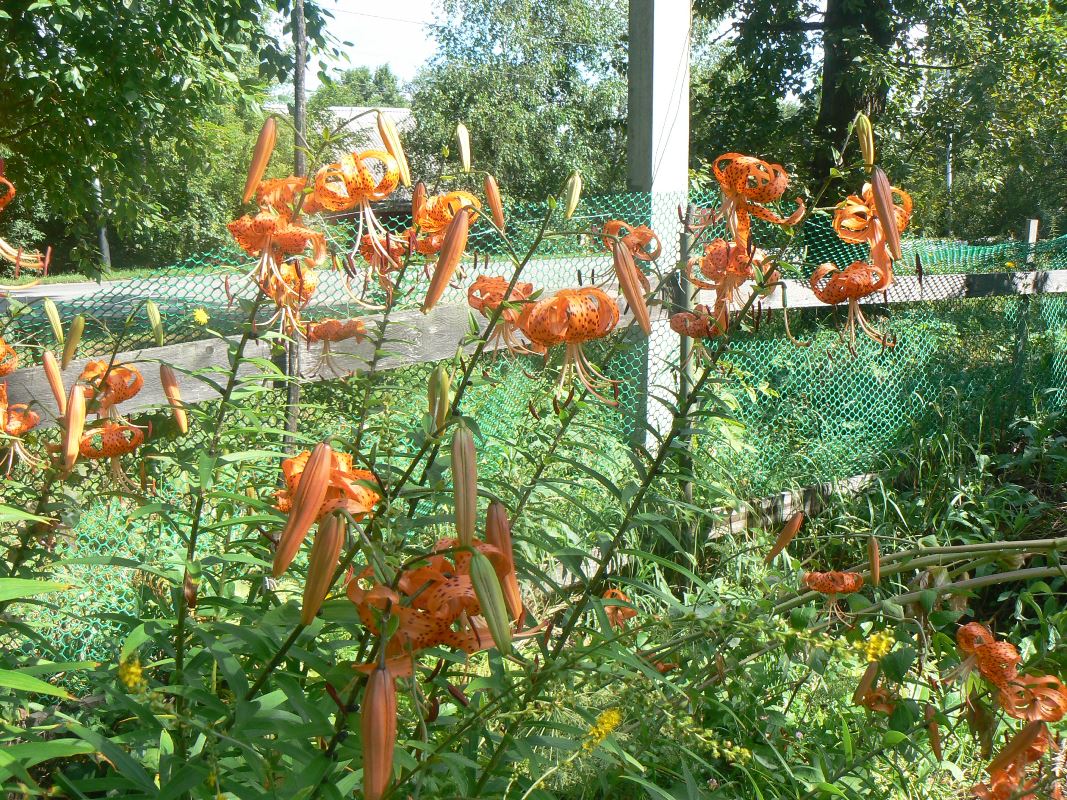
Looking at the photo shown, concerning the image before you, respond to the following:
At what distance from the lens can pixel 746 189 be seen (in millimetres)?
1320

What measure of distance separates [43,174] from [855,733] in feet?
15.6

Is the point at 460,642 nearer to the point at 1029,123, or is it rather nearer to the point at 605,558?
the point at 605,558

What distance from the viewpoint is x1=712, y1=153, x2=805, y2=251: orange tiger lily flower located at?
129 centimetres

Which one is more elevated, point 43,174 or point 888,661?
point 43,174

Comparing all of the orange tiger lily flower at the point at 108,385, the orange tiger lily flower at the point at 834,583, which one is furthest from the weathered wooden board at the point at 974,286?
the orange tiger lily flower at the point at 108,385

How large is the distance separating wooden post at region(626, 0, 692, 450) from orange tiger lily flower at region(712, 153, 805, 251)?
55.6 inches

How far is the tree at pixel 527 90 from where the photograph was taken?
22.8 metres

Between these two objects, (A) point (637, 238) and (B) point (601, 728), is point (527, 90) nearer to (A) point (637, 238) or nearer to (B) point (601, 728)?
(A) point (637, 238)

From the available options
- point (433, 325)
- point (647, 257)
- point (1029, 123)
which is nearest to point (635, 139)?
point (433, 325)

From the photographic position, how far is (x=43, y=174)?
4.75 metres

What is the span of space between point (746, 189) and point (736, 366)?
1637 mm

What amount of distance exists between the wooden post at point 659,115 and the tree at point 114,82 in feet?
7.32

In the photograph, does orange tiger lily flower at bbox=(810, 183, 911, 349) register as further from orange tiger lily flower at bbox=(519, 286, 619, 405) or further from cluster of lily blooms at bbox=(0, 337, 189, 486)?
cluster of lily blooms at bbox=(0, 337, 189, 486)

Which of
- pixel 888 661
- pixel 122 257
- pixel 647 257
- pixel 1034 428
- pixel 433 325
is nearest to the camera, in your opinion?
pixel 888 661
